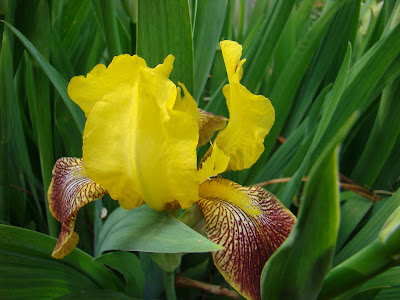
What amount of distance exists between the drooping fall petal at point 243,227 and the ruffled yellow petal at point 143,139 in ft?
0.19

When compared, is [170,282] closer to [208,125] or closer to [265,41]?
[208,125]

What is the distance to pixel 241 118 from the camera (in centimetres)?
47

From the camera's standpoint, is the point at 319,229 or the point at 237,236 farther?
the point at 237,236

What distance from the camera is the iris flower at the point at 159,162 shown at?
1.29 ft

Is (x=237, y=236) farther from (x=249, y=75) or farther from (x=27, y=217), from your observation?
(x=27, y=217)

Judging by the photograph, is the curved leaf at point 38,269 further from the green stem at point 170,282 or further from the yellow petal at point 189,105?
the yellow petal at point 189,105

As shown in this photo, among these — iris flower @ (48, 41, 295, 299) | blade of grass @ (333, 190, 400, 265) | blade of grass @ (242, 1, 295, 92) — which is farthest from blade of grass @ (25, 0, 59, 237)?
blade of grass @ (333, 190, 400, 265)

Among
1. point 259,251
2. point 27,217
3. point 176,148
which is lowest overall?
point 27,217

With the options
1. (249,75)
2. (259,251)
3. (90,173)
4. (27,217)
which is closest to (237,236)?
(259,251)

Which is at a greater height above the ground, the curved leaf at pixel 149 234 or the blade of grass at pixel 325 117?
the blade of grass at pixel 325 117

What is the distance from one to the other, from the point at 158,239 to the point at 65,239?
0.33ft

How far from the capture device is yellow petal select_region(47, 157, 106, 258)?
0.42 m

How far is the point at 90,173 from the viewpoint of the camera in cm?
41

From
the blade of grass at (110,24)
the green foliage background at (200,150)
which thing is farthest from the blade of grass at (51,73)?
the blade of grass at (110,24)
